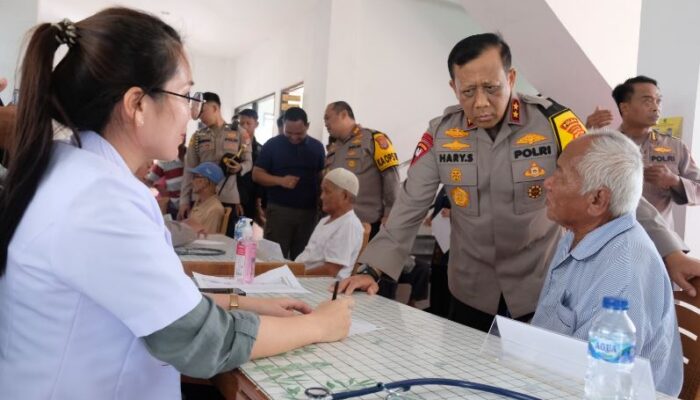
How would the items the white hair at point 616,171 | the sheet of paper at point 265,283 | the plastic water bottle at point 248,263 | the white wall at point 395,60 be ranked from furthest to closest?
the white wall at point 395,60, the plastic water bottle at point 248,263, the sheet of paper at point 265,283, the white hair at point 616,171

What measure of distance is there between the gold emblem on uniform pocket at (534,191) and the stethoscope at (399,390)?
0.96 meters

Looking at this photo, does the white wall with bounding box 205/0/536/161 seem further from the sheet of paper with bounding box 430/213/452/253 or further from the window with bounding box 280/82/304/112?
the sheet of paper with bounding box 430/213/452/253

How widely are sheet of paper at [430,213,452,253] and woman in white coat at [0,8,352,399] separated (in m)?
2.59

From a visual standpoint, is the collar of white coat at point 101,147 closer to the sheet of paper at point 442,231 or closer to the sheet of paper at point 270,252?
the sheet of paper at point 270,252

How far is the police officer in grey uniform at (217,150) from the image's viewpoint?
4.74 metres

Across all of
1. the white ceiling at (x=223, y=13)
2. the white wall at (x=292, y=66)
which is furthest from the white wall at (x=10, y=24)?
the white wall at (x=292, y=66)

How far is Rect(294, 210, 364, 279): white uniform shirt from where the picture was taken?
2.90 m

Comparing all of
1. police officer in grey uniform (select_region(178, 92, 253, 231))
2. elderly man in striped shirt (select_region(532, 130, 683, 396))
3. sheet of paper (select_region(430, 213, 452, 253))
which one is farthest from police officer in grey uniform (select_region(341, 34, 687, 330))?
police officer in grey uniform (select_region(178, 92, 253, 231))

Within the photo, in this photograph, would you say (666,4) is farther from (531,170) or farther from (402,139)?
(402,139)

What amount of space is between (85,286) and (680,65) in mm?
3655

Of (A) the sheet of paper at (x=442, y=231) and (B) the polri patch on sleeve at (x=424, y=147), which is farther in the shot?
(A) the sheet of paper at (x=442, y=231)

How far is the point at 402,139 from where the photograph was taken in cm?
659

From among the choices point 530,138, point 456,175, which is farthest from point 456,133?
point 530,138

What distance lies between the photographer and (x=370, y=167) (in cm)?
432
